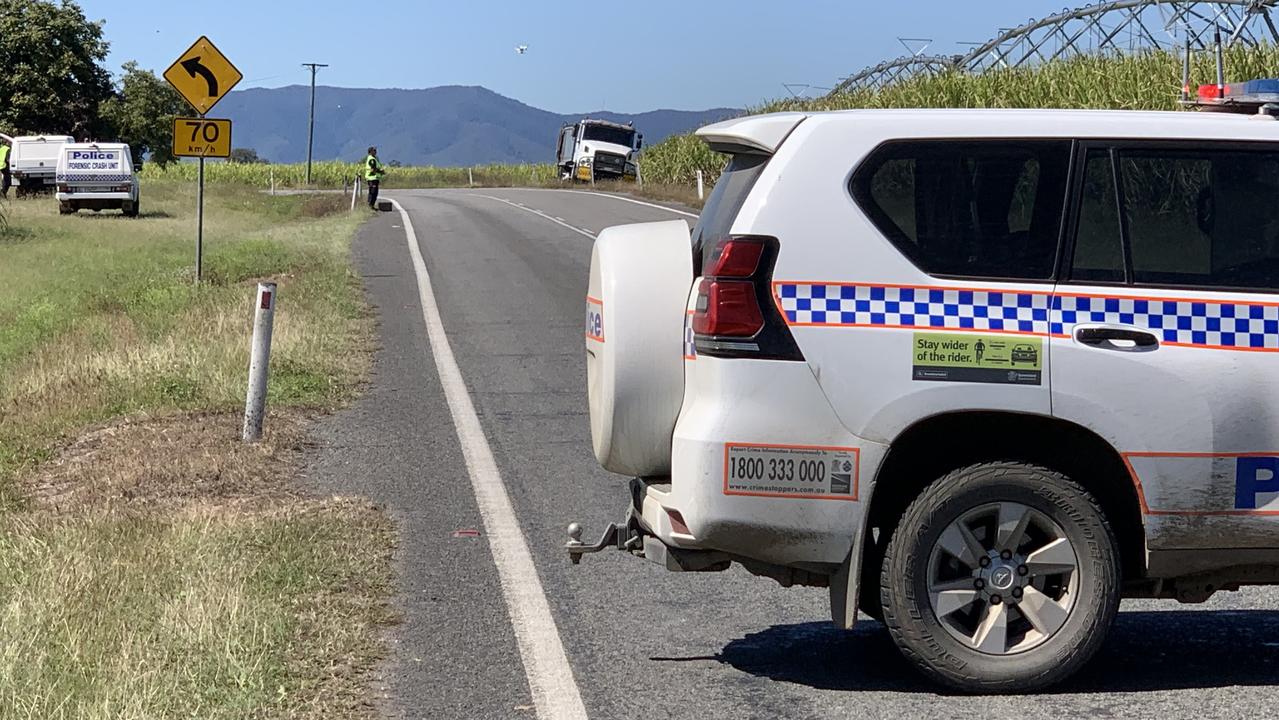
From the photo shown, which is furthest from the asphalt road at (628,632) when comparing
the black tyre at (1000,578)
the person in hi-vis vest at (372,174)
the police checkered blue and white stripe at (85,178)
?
the police checkered blue and white stripe at (85,178)

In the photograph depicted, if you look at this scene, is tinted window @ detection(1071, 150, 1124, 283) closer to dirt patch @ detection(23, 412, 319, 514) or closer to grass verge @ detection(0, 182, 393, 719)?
grass verge @ detection(0, 182, 393, 719)

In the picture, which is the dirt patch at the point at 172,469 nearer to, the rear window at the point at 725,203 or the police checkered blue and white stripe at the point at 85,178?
the rear window at the point at 725,203

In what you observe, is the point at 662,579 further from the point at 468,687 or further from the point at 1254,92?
the point at 1254,92

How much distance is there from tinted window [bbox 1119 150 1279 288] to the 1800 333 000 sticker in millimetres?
1131

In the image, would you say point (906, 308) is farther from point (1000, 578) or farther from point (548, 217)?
point (548, 217)

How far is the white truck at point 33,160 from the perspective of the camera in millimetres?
53156

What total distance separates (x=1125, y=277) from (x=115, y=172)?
135 ft

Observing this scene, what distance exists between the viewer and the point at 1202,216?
5305mm

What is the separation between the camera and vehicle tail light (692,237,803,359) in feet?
16.8

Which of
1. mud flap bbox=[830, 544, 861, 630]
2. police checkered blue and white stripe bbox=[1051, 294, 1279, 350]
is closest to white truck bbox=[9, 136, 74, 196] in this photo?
mud flap bbox=[830, 544, 861, 630]

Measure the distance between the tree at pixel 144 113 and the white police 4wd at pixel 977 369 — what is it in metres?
77.7

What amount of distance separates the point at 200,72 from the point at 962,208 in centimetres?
1575

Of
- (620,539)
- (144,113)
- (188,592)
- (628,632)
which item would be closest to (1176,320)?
(620,539)

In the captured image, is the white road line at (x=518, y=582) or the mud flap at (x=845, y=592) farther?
the white road line at (x=518, y=582)
